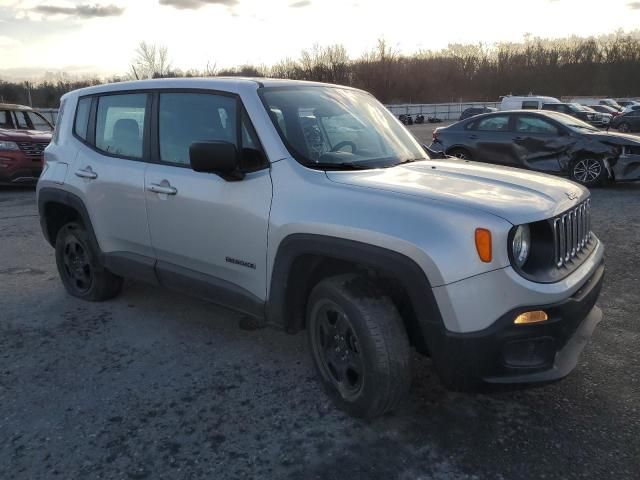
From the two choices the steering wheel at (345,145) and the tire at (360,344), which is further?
the steering wheel at (345,145)

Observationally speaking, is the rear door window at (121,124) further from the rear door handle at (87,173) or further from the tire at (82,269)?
the tire at (82,269)

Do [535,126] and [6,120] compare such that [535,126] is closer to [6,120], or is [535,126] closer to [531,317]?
[531,317]

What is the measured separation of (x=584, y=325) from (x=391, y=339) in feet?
3.44

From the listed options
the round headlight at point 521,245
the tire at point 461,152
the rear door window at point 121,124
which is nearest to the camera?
the round headlight at point 521,245

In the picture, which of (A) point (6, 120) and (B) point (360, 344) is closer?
(B) point (360, 344)

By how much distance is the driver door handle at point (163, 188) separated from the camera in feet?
12.0

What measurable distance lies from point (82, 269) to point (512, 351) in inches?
148

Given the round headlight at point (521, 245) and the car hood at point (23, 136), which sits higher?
the car hood at point (23, 136)

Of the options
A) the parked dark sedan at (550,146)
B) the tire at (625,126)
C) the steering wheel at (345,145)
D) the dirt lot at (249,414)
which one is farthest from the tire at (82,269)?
the tire at (625,126)

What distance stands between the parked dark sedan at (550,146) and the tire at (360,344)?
895cm

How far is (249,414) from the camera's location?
10.2ft

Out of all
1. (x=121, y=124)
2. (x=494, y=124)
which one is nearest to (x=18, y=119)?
(x=121, y=124)

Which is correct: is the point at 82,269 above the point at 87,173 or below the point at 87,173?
below

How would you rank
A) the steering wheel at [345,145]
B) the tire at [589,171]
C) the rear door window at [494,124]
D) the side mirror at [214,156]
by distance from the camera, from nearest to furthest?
the side mirror at [214,156] < the steering wheel at [345,145] < the tire at [589,171] < the rear door window at [494,124]
